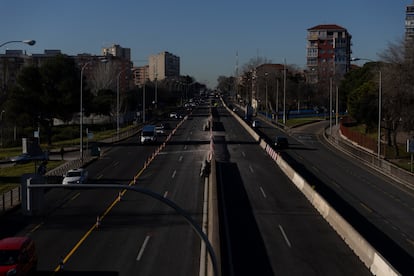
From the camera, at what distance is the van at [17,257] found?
56.3 ft

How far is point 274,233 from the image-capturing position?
24203 millimetres

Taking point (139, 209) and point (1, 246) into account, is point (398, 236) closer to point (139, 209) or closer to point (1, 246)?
point (139, 209)

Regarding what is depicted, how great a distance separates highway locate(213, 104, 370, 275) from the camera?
1941cm

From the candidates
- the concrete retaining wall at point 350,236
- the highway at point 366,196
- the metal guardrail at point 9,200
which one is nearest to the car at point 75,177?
the metal guardrail at point 9,200

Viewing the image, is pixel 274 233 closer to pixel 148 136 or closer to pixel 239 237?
pixel 239 237

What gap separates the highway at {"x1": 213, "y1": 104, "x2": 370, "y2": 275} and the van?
6.10m

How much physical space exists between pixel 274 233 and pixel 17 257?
10.8 metres

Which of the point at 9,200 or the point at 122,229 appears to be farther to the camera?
the point at 9,200

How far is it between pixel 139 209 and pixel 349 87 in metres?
74.0

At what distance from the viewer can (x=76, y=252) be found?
21.0 metres

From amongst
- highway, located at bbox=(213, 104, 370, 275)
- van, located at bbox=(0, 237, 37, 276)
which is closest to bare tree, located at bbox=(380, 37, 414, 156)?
highway, located at bbox=(213, 104, 370, 275)

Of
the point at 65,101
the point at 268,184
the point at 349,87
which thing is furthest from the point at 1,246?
the point at 349,87

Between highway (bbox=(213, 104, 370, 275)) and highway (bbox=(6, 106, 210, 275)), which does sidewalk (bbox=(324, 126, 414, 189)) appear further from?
highway (bbox=(6, 106, 210, 275))

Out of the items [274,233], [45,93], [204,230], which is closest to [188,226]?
[204,230]
